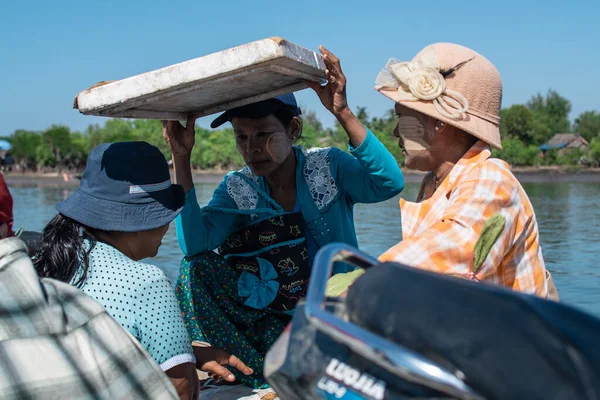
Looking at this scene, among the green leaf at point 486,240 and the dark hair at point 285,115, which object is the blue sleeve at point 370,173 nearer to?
the dark hair at point 285,115

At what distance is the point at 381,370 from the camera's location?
→ 910mm

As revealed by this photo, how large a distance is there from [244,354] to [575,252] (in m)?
7.68

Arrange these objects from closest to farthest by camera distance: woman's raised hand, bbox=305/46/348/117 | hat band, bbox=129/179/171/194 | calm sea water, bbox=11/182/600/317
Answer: hat band, bbox=129/179/171/194 < woman's raised hand, bbox=305/46/348/117 < calm sea water, bbox=11/182/600/317

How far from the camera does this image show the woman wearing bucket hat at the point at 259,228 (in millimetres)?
2926

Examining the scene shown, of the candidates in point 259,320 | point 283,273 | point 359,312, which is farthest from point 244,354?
point 359,312

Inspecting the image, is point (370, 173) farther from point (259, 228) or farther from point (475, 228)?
point (475, 228)

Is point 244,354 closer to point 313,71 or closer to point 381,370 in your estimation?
point 313,71

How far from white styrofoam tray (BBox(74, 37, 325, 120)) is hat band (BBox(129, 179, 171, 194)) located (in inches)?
10.7

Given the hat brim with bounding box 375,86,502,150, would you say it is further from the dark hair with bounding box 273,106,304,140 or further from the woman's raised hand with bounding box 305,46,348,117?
the dark hair with bounding box 273,106,304,140

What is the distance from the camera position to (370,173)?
272 cm

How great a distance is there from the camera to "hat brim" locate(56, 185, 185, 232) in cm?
192

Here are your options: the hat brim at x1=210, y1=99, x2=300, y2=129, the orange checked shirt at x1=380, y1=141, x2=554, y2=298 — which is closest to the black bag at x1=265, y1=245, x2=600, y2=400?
the orange checked shirt at x1=380, y1=141, x2=554, y2=298

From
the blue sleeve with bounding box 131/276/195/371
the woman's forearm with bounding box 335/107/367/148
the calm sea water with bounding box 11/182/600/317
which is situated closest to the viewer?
the blue sleeve with bounding box 131/276/195/371

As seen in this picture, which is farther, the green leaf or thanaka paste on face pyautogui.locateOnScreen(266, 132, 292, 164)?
thanaka paste on face pyautogui.locateOnScreen(266, 132, 292, 164)
